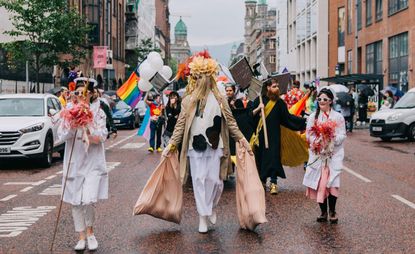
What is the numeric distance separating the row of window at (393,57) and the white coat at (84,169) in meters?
37.2

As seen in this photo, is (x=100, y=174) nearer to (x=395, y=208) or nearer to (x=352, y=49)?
(x=395, y=208)

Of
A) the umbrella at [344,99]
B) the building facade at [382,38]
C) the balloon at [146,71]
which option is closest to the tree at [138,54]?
the building facade at [382,38]

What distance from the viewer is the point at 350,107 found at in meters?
29.8

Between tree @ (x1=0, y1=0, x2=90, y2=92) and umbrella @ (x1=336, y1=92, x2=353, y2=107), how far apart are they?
11.8 meters

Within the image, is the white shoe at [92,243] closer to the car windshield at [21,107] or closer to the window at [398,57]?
the car windshield at [21,107]

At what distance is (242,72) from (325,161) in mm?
2712

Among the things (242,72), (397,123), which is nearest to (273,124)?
(242,72)

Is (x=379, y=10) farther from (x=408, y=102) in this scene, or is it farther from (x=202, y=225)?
(x=202, y=225)

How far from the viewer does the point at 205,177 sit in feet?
27.1

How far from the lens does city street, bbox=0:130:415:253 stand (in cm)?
753

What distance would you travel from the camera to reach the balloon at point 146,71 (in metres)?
17.1

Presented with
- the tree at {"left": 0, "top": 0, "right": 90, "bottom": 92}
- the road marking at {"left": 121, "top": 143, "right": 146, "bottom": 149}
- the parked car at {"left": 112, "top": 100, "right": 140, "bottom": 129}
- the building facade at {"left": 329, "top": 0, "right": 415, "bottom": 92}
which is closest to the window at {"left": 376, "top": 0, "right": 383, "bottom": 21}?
the building facade at {"left": 329, "top": 0, "right": 415, "bottom": 92}

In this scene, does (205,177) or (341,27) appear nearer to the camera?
(205,177)

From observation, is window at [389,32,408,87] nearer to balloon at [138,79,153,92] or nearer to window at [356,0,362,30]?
window at [356,0,362,30]
